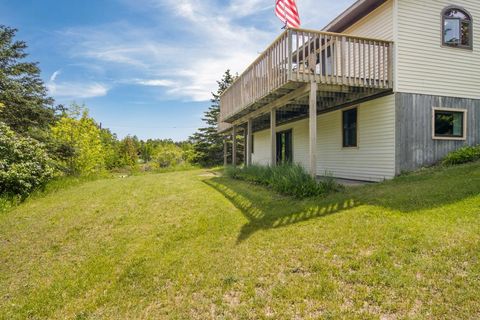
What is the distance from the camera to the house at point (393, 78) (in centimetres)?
686

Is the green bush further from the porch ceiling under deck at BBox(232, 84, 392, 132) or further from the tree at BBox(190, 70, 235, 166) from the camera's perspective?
the tree at BBox(190, 70, 235, 166)

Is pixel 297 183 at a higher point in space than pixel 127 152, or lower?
lower

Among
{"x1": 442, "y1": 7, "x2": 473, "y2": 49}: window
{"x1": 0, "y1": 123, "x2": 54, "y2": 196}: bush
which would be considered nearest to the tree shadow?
{"x1": 442, "y1": 7, "x2": 473, "y2": 49}: window

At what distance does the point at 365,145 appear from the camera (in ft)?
27.6

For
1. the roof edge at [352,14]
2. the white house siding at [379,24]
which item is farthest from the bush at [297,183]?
the roof edge at [352,14]

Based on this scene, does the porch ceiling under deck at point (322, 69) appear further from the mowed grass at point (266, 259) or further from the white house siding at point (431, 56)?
the mowed grass at point (266, 259)

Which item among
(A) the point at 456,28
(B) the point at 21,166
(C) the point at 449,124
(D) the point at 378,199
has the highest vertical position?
(A) the point at 456,28

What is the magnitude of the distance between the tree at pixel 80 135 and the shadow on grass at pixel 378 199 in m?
13.7

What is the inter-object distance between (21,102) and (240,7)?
41.9ft

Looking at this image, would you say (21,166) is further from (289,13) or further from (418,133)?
(418,133)

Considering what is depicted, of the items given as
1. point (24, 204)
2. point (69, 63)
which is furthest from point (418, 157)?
point (69, 63)

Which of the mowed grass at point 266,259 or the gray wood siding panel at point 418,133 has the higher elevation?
the gray wood siding panel at point 418,133

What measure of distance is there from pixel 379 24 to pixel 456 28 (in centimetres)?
235

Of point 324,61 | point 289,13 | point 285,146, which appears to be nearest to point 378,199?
point 324,61
